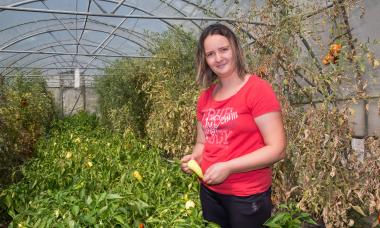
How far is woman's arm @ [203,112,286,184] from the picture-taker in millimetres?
1196

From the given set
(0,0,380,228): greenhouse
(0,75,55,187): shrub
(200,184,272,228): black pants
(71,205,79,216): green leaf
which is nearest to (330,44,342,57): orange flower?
(0,0,380,228): greenhouse

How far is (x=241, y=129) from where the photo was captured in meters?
1.32

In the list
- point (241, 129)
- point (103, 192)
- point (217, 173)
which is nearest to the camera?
point (217, 173)

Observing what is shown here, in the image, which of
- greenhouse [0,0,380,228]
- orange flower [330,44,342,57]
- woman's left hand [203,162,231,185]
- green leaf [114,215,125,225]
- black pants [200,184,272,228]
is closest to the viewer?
woman's left hand [203,162,231,185]

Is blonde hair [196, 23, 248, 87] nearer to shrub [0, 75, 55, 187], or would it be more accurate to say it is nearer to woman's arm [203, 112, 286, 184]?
woman's arm [203, 112, 286, 184]

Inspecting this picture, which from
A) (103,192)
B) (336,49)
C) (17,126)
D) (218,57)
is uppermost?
(336,49)

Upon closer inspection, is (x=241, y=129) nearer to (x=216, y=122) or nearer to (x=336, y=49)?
(x=216, y=122)

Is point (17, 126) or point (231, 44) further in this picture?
point (17, 126)

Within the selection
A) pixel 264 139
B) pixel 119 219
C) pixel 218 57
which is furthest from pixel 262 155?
pixel 119 219

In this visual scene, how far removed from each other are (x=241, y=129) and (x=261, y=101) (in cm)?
12

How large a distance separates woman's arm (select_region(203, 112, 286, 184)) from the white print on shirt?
0.11m

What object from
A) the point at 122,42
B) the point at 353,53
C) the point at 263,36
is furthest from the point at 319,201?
the point at 122,42

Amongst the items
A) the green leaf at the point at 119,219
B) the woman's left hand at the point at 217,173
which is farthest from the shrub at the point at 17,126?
the woman's left hand at the point at 217,173

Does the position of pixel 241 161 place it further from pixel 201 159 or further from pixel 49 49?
pixel 49 49
